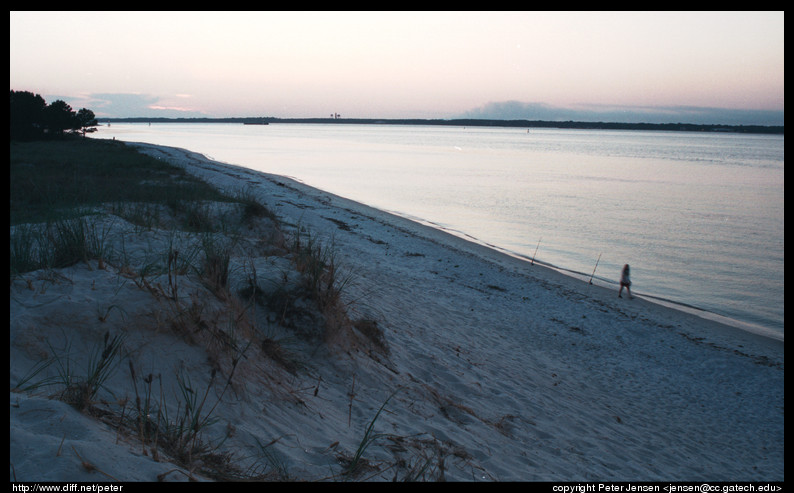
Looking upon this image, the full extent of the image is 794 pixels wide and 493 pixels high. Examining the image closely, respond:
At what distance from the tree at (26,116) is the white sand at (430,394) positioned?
4204cm

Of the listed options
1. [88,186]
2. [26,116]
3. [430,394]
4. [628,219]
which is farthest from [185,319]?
[26,116]

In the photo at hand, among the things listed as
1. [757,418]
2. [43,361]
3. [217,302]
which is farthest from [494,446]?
[757,418]

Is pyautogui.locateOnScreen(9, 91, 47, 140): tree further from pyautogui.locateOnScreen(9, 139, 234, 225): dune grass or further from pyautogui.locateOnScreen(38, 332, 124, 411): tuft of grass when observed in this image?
pyautogui.locateOnScreen(38, 332, 124, 411): tuft of grass

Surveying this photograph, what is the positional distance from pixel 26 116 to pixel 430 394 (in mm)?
47597

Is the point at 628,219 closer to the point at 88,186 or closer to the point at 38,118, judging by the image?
the point at 88,186

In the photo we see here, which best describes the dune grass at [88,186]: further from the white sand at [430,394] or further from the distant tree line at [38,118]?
A: the distant tree line at [38,118]

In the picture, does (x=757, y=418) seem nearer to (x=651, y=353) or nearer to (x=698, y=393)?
(x=698, y=393)

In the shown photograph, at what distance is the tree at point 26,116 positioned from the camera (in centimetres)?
3962

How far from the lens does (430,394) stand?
16.7ft

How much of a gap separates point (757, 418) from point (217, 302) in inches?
271

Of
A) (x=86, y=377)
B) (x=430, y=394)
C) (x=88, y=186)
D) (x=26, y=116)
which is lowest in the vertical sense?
(x=430, y=394)

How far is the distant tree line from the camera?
131 ft

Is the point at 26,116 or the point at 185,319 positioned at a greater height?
the point at 26,116

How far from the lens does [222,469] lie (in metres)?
2.87
